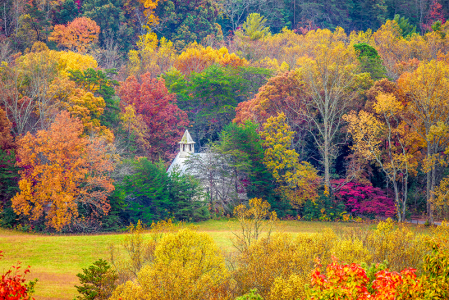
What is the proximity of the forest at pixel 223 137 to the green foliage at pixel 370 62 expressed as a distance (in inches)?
6.1

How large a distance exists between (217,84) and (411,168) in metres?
22.2

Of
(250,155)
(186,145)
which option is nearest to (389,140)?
(250,155)

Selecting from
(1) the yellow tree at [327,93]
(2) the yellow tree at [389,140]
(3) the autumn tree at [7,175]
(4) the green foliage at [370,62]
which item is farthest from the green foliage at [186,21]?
(3) the autumn tree at [7,175]

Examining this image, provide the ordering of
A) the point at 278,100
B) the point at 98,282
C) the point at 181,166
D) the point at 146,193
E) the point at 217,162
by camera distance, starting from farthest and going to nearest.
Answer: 1. the point at 278,100
2. the point at 181,166
3. the point at 217,162
4. the point at 146,193
5. the point at 98,282

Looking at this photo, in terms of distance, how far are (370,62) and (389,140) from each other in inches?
440

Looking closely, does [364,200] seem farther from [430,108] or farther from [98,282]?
[98,282]

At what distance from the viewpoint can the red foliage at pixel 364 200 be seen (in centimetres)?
3806

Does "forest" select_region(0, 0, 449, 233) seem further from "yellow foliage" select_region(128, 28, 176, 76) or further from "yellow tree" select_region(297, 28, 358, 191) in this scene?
Answer: "yellow foliage" select_region(128, 28, 176, 76)

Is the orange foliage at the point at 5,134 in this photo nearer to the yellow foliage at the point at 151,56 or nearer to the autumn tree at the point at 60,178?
the autumn tree at the point at 60,178

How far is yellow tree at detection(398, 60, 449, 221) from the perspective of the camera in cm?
3528

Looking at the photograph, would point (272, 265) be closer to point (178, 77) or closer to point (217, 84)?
point (217, 84)

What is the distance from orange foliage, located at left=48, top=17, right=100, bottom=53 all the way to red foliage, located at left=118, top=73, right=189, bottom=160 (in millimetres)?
13816

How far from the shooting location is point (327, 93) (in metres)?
42.2

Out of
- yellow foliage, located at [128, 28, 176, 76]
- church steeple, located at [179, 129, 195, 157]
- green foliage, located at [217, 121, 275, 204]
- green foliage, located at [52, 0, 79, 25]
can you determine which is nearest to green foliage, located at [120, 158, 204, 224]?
church steeple, located at [179, 129, 195, 157]
